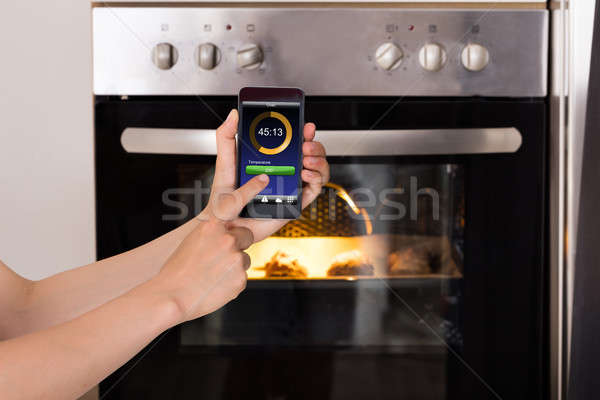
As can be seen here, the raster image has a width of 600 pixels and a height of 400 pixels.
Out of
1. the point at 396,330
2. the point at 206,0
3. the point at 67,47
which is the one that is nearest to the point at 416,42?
the point at 206,0

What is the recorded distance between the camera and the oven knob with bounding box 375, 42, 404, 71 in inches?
28.7

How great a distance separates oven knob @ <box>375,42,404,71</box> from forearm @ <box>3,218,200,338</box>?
40 centimetres

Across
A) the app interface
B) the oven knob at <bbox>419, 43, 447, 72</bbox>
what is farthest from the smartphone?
the oven knob at <bbox>419, 43, 447, 72</bbox>

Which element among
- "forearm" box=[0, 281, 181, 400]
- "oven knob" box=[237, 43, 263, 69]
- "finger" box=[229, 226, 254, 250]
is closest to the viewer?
"forearm" box=[0, 281, 181, 400]

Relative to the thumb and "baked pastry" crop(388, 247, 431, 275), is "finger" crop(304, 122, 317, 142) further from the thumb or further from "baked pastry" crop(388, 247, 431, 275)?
"baked pastry" crop(388, 247, 431, 275)

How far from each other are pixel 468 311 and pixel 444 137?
25cm

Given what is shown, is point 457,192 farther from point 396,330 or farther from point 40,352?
point 40,352

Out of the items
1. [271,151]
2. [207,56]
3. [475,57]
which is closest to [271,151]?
[271,151]

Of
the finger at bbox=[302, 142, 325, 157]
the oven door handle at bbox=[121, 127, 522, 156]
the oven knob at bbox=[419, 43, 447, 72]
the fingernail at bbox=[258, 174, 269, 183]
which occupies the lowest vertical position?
the fingernail at bbox=[258, 174, 269, 183]

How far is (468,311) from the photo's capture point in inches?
29.9

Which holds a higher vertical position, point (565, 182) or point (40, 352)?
point (565, 182)

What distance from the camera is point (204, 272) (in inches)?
19.3

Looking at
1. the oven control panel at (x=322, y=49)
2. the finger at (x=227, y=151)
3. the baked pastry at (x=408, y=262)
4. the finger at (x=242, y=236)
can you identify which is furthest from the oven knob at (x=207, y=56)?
the baked pastry at (x=408, y=262)

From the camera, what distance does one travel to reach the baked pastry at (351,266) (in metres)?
0.76
